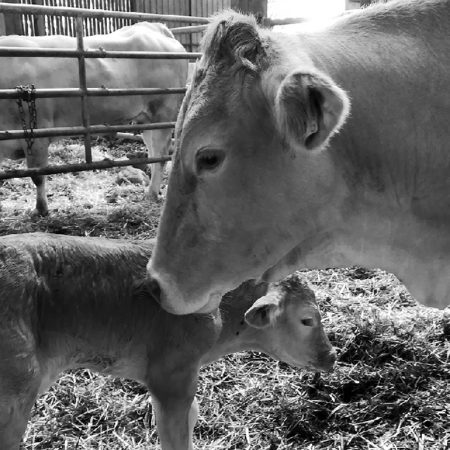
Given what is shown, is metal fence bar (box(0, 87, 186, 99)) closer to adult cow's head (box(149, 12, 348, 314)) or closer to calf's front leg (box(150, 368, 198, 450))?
calf's front leg (box(150, 368, 198, 450))

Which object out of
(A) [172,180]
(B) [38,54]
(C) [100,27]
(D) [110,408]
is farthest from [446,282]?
(C) [100,27]

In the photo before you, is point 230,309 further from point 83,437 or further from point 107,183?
point 107,183

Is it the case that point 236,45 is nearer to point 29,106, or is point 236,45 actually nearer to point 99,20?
point 29,106

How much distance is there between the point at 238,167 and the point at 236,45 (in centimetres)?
34

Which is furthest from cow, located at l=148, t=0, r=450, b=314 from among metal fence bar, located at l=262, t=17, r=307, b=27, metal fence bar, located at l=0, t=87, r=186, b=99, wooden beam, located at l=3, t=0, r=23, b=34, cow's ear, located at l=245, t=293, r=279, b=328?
wooden beam, located at l=3, t=0, r=23, b=34

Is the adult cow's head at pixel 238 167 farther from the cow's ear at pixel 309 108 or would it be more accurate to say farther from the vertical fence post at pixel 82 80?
the vertical fence post at pixel 82 80

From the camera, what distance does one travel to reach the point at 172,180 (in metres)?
1.75

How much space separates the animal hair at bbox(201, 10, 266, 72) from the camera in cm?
160

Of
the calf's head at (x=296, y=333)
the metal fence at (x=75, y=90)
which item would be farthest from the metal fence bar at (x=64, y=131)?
the calf's head at (x=296, y=333)

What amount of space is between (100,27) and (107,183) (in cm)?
890

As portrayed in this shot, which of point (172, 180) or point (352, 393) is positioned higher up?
point (172, 180)

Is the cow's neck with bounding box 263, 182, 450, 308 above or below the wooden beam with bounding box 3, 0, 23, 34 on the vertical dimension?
above

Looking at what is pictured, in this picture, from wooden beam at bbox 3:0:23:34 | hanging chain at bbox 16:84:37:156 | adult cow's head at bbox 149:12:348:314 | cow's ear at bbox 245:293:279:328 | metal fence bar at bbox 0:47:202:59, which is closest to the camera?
adult cow's head at bbox 149:12:348:314

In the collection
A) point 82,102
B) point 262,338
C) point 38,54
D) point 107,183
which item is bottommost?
point 107,183
